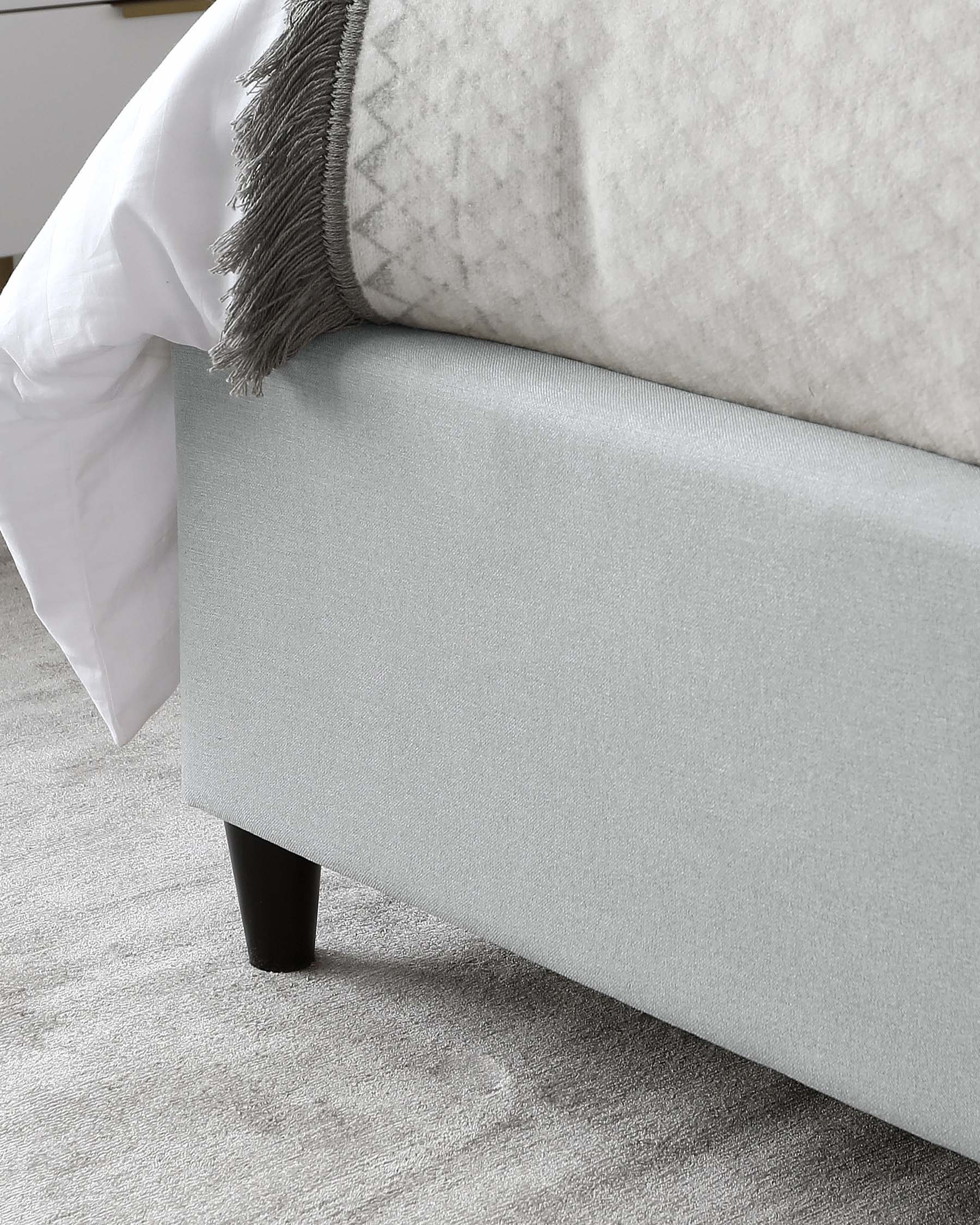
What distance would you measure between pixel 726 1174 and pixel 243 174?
64 cm

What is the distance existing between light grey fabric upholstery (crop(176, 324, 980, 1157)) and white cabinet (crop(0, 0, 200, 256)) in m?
1.40

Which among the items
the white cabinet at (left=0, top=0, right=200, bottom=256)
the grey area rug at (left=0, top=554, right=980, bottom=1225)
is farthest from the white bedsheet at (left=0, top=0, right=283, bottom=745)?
the white cabinet at (left=0, top=0, right=200, bottom=256)

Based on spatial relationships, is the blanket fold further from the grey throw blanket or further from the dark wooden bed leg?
the dark wooden bed leg

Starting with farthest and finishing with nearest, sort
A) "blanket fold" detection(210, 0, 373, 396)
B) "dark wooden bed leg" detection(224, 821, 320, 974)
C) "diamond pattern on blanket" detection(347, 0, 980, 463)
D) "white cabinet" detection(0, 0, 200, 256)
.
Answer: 1. "white cabinet" detection(0, 0, 200, 256)
2. "dark wooden bed leg" detection(224, 821, 320, 974)
3. "blanket fold" detection(210, 0, 373, 396)
4. "diamond pattern on blanket" detection(347, 0, 980, 463)

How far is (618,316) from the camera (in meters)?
0.79

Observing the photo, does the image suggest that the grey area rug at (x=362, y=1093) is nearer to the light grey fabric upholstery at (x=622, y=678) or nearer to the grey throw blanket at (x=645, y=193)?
the light grey fabric upholstery at (x=622, y=678)

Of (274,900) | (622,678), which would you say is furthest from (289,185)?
(274,900)

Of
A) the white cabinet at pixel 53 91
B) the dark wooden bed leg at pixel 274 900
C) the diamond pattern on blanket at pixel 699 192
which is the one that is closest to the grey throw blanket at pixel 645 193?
the diamond pattern on blanket at pixel 699 192

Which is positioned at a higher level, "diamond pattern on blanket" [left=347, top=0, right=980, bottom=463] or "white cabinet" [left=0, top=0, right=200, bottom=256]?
"diamond pattern on blanket" [left=347, top=0, right=980, bottom=463]

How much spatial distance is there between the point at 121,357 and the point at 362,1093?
1.61 ft

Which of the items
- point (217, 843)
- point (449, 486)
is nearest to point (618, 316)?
point (449, 486)

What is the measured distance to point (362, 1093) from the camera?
3.19 feet

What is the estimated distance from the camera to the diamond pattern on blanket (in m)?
0.67

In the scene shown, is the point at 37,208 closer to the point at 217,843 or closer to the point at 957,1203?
the point at 217,843
